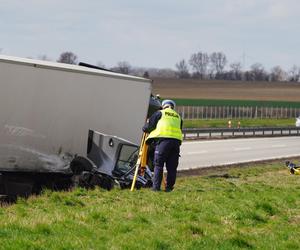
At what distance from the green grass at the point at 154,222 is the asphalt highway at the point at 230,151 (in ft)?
45.9

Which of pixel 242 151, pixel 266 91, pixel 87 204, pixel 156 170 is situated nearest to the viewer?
pixel 87 204

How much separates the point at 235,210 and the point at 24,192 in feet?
15.7

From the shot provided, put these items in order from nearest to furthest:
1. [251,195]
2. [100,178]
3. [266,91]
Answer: [251,195], [100,178], [266,91]

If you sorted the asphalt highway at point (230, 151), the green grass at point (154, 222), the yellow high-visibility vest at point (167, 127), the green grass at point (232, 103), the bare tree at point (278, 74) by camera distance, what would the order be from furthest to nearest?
the bare tree at point (278, 74), the green grass at point (232, 103), the asphalt highway at point (230, 151), the yellow high-visibility vest at point (167, 127), the green grass at point (154, 222)

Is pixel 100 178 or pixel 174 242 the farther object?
pixel 100 178

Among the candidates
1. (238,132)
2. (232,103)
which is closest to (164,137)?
(238,132)

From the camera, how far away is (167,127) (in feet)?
40.6

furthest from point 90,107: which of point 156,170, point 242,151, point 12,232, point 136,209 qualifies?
point 242,151

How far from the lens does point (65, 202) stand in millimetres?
10078

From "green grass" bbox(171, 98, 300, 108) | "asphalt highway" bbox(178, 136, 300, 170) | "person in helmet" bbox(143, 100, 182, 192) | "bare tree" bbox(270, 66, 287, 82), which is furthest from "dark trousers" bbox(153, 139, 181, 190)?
"bare tree" bbox(270, 66, 287, 82)

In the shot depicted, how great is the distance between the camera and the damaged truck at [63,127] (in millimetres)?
12109

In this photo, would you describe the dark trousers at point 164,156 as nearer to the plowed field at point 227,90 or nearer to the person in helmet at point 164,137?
the person in helmet at point 164,137

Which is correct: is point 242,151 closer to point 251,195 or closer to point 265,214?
point 251,195

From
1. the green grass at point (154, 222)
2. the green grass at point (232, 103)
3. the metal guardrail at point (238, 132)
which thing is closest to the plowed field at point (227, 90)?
the green grass at point (232, 103)
